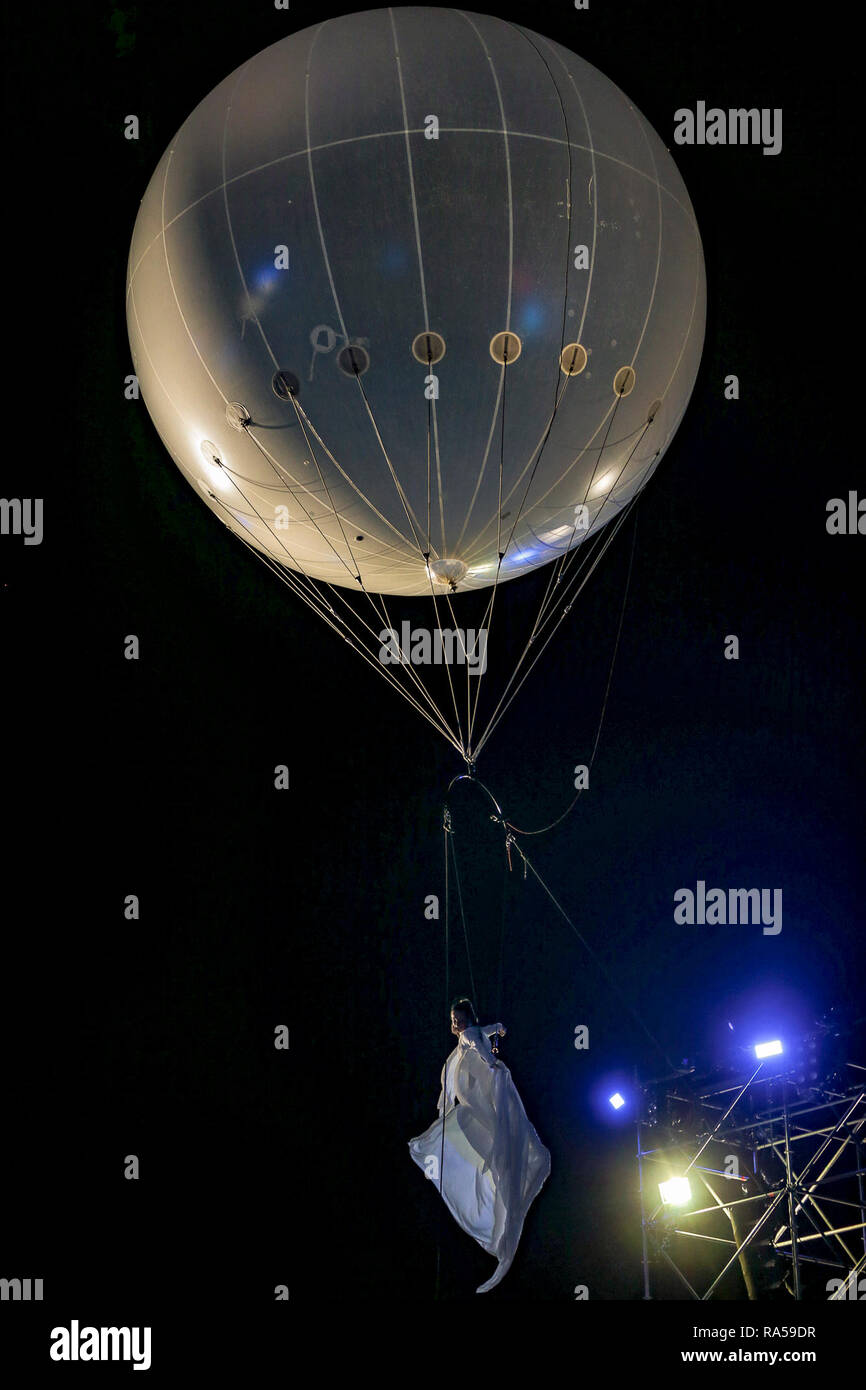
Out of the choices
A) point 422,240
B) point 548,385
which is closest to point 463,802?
point 548,385

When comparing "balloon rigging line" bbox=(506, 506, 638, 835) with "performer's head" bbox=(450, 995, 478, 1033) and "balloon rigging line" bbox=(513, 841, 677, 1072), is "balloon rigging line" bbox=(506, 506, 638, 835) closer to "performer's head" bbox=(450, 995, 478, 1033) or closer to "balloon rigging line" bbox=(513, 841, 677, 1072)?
"balloon rigging line" bbox=(513, 841, 677, 1072)

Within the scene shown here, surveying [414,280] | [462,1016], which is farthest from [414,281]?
[462,1016]

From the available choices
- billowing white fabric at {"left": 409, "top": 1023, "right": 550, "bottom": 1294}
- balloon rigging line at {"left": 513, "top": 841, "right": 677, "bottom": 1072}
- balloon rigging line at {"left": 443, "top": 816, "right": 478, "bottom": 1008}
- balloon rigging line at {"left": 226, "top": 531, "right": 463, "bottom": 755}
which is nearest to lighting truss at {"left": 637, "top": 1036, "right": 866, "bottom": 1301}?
balloon rigging line at {"left": 513, "top": 841, "right": 677, "bottom": 1072}

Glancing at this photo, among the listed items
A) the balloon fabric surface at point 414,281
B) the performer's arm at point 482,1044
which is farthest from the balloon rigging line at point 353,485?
the performer's arm at point 482,1044

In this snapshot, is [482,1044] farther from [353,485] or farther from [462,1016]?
[353,485]

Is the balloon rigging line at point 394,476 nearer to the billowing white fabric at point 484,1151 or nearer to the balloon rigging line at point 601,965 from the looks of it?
the billowing white fabric at point 484,1151
